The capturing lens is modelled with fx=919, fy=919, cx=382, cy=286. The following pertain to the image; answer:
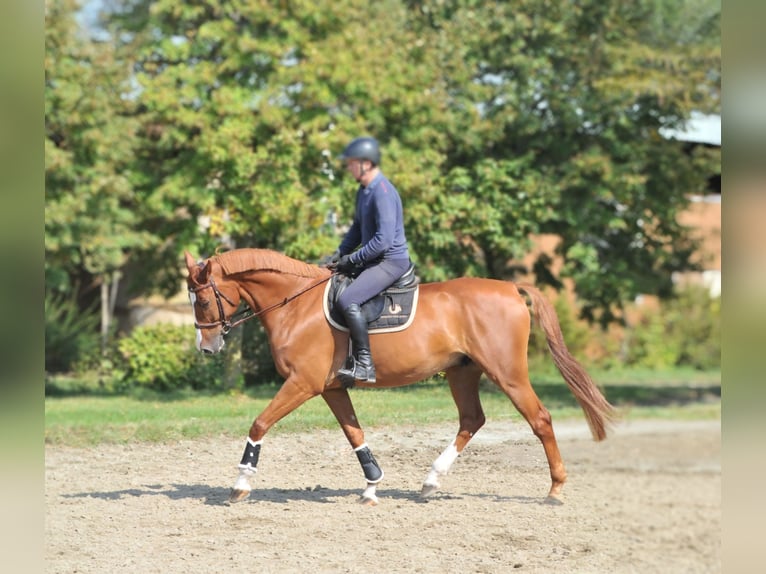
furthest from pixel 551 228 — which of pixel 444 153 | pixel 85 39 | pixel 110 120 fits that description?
pixel 85 39

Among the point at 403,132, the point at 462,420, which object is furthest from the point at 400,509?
the point at 403,132

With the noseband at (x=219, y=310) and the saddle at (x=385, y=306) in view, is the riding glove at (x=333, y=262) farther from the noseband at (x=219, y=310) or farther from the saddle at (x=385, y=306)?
the noseband at (x=219, y=310)

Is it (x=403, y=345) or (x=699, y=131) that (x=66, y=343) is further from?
(x=403, y=345)

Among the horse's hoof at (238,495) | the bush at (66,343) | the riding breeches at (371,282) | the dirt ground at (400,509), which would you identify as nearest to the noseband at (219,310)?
the riding breeches at (371,282)

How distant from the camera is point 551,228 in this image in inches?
756

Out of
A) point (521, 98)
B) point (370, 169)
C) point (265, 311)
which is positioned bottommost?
point (265, 311)

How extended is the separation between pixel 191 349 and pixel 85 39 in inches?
275

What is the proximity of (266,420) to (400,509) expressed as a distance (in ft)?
4.28

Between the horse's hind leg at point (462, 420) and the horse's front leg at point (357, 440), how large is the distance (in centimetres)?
42

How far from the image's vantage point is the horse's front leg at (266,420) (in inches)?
291

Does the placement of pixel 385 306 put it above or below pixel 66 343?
above

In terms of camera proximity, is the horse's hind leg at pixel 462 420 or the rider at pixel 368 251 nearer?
the rider at pixel 368 251

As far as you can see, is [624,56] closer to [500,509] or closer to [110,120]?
[110,120]

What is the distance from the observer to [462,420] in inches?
297
